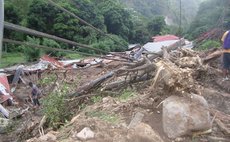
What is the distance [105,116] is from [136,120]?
1.40 feet

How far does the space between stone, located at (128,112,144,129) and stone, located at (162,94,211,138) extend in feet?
1.12

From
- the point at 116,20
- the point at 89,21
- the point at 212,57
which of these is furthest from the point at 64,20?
the point at 212,57

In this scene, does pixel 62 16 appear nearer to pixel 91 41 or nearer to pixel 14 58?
pixel 91 41

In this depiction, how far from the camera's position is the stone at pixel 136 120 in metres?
4.90

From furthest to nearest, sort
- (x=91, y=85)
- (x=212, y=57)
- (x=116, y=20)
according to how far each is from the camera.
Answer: (x=116, y=20)
(x=212, y=57)
(x=91, y=85)

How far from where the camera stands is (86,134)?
181 inches

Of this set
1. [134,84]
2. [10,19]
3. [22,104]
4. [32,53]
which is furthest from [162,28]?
[134,84]

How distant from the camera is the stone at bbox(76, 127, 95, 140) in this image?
15.0 feet

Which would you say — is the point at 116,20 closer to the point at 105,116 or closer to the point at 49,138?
the point at 105,116

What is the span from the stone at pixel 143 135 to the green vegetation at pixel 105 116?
360 mm

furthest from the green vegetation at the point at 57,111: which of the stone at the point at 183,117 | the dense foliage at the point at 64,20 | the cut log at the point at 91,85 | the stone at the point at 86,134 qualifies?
the dense foliage at the point at 64,20

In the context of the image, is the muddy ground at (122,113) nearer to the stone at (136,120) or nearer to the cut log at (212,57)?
the stone at (136,120)

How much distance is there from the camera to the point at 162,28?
47594 mm

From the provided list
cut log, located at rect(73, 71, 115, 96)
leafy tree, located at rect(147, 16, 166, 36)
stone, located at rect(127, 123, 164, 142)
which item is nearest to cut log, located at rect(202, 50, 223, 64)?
cut log, located at rect(73, 71, 115, 96)
